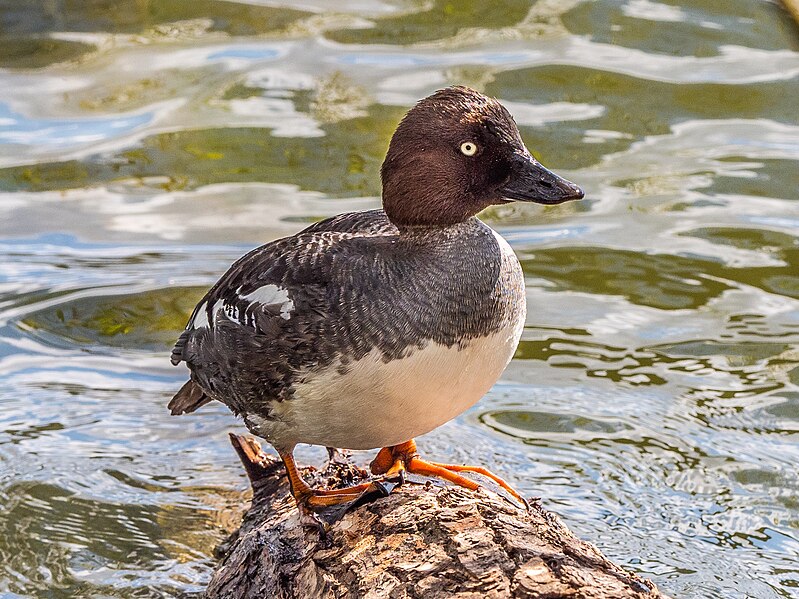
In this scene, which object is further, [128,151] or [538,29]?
[538,29]

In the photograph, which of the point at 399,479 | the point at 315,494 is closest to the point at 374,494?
the point at 399,479

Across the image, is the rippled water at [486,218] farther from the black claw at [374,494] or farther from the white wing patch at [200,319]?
the black claw at [374,494]

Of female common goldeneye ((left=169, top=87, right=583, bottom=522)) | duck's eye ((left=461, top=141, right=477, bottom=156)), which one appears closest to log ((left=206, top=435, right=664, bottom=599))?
female common goldeneye ((left=169, top=87, right=583, bottom=522))

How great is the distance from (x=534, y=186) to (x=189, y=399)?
5.92 feet

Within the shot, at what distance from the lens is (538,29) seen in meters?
11.0

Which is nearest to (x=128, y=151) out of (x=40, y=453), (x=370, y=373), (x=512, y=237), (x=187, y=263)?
(x=187, y=263)

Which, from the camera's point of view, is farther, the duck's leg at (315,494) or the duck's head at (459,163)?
the duck's leg at (315,494)

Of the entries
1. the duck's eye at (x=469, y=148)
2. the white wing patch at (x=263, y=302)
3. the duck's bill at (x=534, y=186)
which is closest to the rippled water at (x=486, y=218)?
the white wing patch at (x=263, y=302)

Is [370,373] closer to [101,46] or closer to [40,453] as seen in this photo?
[40,453]

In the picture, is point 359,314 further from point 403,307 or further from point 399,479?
point 399,479

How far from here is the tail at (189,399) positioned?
4.91m

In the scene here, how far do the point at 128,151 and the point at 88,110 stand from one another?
2.93 ft

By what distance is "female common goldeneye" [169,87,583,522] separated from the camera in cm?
386

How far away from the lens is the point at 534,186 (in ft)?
13.2
